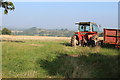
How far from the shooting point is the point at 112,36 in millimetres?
14734

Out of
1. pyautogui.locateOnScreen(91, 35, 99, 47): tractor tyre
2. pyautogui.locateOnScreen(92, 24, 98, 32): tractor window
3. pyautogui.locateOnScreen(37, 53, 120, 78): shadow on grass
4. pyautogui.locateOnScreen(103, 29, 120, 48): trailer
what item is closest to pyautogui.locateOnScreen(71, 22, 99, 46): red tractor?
pyautogui.locateOnScreen(92, 24, 98, 32): tractor window

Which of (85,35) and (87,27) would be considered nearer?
(85,35)

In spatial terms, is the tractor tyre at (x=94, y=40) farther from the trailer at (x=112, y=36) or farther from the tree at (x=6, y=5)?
the tree at (x=6, y=5)

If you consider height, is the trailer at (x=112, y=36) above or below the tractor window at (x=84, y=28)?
below

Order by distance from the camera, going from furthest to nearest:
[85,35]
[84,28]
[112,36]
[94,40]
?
[84,28]
[85,35]
[94,40]
[112,36]

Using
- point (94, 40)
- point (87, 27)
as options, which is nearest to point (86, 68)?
point (94, 40)

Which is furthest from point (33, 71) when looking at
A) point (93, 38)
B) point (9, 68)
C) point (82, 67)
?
point (93, 38)

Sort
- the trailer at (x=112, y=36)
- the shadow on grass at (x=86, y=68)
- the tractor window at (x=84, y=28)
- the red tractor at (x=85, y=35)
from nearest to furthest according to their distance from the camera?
the shadow on grass at (x=86, y=68) < the trailer at (x=112, y=36) < the red tractor at (x=85, y=35) < the tractor window at (x=84, y=28)

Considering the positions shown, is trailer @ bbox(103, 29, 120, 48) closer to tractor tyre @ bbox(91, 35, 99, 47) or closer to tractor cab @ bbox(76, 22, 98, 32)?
tractor tyre @ bbox(91, 35, 99, 47)

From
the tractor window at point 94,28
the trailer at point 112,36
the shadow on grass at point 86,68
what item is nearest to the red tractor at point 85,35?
the tractor window at point 94,28

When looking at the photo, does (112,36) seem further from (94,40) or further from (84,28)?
(84,28)

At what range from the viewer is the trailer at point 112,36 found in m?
14.3

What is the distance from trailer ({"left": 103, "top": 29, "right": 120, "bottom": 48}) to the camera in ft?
47.1

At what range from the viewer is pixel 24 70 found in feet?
A: 27.9
